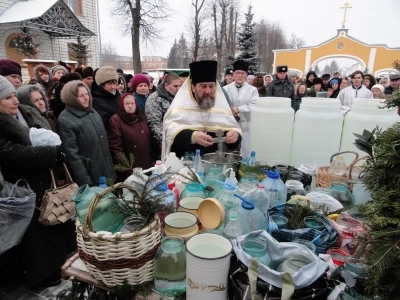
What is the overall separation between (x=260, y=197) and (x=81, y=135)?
211 cm

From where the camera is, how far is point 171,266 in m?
1.13

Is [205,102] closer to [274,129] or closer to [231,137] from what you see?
[231,137]

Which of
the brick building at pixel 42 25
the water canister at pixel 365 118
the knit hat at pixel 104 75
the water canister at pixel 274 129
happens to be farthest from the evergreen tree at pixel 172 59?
the water canister at pixel 365 118

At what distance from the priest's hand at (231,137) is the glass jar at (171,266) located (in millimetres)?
1312

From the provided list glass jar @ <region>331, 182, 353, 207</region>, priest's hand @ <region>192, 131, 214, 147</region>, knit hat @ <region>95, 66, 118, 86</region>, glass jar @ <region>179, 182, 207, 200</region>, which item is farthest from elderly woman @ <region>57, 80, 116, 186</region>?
glass jar @ <region>331, 182, 353, 207</region>

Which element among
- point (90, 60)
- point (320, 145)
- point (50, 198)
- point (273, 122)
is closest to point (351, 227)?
point (320, 145)

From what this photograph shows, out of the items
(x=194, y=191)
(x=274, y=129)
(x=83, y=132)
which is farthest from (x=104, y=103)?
(x=194, y=191)

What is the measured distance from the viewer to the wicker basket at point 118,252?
1.03m

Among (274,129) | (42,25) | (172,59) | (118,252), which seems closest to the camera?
(118,252)

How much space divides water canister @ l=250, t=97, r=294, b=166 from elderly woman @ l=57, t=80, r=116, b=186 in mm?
1546

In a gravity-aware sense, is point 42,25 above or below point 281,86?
above

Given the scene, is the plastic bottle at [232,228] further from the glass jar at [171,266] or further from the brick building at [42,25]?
the brick building at [42,25]

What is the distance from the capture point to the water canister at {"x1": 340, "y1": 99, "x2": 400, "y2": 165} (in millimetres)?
2000

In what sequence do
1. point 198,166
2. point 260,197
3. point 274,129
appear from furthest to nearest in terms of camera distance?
point 274,129
point 198,166
point 260,197
